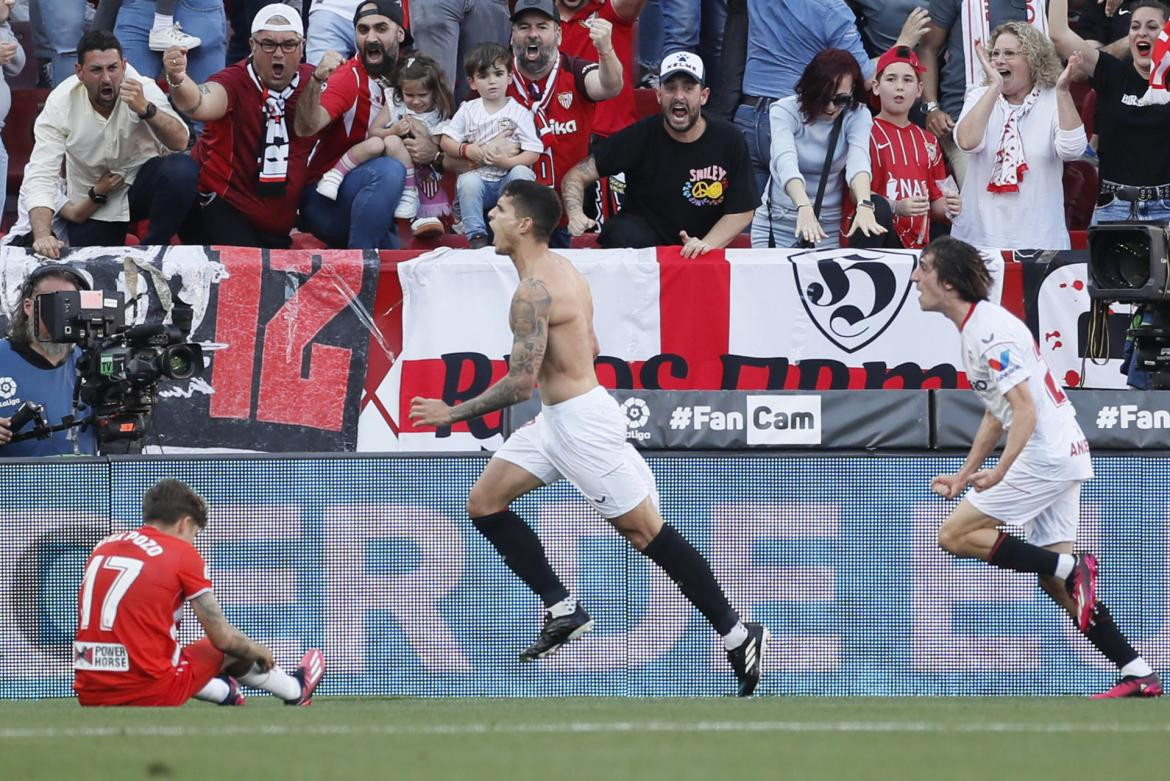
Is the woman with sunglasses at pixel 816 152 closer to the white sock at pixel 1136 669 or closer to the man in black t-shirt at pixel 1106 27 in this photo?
the man in black t-shirt at pixel 1106 27

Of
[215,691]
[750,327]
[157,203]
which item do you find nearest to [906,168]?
[750,327]

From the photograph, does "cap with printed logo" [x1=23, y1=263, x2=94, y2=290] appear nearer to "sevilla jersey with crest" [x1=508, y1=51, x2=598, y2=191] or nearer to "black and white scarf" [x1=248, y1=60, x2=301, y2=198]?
"black and white scarf" [x1=248, y1=60, x2=301, y2=198]

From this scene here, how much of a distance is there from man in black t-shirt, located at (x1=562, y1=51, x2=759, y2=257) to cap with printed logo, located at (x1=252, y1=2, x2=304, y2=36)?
202cm

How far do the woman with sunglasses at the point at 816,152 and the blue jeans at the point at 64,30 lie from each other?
15.3ft

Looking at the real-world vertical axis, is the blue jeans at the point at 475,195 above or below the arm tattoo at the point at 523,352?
above

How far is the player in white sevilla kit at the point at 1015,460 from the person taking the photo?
26.2 feet

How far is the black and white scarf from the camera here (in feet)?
37.2

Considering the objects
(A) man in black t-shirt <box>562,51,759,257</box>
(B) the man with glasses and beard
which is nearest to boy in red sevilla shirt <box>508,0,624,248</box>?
(A) man in black t-shirt <box>562,51,759,257</box>

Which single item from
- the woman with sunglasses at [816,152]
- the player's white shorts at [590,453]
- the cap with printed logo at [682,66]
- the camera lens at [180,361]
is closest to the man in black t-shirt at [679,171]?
the cap with printed logo at [682,66]

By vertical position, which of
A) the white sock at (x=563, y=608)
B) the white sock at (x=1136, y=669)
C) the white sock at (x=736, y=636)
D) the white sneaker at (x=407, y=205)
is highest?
the white sneaker at (x=407, y=205)

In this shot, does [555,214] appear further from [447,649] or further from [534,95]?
[534,95]

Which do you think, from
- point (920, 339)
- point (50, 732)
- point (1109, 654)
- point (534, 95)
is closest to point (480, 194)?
point (534, 95)

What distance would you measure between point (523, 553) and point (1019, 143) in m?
4.95

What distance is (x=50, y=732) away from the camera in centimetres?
639
